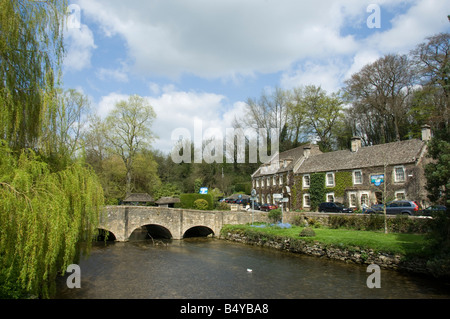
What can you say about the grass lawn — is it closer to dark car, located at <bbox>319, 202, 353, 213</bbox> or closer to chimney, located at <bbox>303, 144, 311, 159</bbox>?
dark car, located at <bbox>319, 202, 353, 213</bbox>

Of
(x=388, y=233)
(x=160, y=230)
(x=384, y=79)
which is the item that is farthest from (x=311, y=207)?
(x=384, y=79)

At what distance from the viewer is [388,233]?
22.7 metres

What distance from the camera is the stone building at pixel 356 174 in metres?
29.1

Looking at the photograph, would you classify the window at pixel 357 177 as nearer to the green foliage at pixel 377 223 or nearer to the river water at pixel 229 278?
the green foliage at pixel 377 223

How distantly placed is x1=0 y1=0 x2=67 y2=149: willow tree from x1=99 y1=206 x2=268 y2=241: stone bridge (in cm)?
1547

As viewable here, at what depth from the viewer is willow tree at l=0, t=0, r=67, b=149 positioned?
9.87m

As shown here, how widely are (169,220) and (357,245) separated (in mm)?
16909

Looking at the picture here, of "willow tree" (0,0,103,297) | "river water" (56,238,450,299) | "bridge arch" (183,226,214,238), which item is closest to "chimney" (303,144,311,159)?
"bridge arch" (183,226,214,238)

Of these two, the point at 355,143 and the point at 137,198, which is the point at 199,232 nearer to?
the point at 137,198

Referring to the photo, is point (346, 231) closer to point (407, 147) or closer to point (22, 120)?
point (407, 147)

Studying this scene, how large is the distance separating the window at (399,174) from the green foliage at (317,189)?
7903mm

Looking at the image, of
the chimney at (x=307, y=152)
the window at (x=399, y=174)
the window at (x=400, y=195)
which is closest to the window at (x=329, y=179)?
the chimney at (x=307, y=152)

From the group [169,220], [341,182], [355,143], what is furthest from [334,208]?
[169,220]
